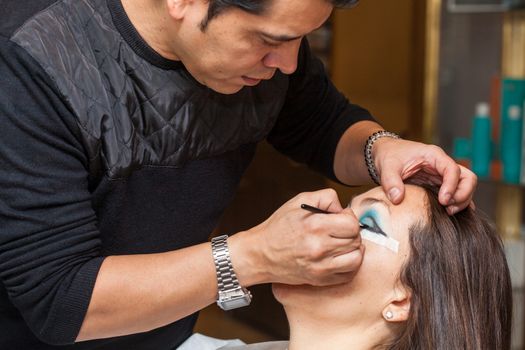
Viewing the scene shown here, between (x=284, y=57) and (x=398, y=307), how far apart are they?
478mm

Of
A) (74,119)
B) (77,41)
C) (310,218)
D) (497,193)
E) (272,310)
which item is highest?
(77,41)

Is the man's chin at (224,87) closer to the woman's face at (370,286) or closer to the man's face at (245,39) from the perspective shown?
the man's face at (245,39)

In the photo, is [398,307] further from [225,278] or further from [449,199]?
[225,278]

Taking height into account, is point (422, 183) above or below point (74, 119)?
below

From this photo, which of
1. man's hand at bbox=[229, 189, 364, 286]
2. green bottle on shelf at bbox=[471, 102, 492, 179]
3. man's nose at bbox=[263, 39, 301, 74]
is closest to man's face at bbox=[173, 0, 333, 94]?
man's nose at bbox=[263, 39, 301, 74]

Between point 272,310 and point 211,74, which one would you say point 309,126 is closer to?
point 211,74

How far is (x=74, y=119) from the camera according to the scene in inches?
54.5

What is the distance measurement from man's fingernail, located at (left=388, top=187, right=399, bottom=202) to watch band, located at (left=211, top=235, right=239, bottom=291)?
1.10 feet

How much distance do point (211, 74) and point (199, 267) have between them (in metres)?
0.34

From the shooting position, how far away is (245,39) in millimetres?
1354

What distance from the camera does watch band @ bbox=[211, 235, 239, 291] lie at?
1.34 meters

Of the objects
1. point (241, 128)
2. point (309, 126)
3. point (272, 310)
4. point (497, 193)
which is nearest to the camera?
point (241, 128)

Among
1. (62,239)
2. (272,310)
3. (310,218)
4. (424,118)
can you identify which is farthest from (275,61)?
(272,310)

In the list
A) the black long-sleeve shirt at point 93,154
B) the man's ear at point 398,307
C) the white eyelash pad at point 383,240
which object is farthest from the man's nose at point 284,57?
the man's ear at point 398,307
